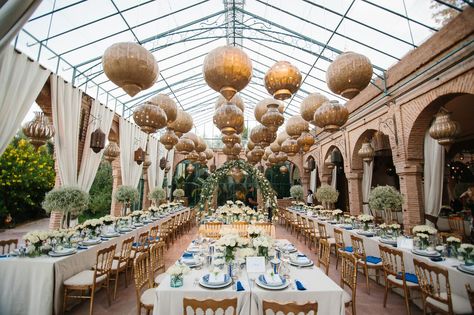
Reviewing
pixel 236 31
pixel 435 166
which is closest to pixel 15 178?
pixel 236 31

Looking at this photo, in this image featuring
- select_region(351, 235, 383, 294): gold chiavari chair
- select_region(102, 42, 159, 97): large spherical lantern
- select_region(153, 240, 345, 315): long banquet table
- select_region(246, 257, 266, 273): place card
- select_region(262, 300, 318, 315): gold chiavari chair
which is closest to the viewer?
select_region(262, 300, 318, 315): gold chiavari chair

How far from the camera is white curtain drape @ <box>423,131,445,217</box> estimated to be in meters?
6.41

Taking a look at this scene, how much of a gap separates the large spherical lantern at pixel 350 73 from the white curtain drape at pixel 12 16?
2.69m

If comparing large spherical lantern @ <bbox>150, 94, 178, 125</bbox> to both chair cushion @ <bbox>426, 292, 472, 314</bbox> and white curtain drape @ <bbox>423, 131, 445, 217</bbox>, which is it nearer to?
chair cushion @ <bbox>426, 292, 472, 314</bbox>

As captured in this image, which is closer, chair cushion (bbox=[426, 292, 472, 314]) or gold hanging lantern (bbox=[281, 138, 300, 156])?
chair cushion (bbox=[426, 292, 472, 314])

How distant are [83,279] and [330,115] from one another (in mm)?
4459

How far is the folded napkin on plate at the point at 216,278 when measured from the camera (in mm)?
2670

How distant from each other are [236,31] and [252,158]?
459cm

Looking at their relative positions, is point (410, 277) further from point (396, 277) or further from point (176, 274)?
point (176, 274)

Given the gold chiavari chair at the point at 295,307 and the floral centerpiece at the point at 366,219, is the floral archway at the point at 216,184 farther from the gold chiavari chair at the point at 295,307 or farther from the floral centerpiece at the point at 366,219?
the gold chiavari chair at the point at 295,307

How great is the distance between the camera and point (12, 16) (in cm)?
107

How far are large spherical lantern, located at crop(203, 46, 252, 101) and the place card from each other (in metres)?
2.03

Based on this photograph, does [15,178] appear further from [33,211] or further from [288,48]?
[288,48]

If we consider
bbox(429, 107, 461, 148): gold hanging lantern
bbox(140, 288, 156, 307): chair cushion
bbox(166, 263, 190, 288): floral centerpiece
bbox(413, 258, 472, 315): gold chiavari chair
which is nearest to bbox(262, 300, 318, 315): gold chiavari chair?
bbox(166, 263, 190, 288): floral centerpiece
